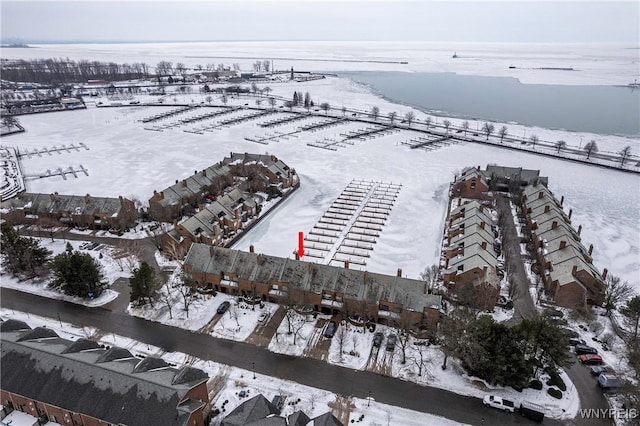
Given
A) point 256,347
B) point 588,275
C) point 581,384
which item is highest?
point 588,275

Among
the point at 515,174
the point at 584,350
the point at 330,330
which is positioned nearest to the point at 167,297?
the point at 330,330

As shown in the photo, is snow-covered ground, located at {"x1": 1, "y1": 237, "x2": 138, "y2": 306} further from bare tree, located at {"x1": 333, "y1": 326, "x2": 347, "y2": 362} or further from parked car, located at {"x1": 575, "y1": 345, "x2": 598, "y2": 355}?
parked car, located at {"x1": 575, "y1": 345, "x2": 598, "y2": 355}

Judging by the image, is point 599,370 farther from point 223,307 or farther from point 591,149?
point 591,149

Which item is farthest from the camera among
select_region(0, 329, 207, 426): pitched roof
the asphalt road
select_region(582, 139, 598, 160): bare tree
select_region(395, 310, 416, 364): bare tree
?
select_region(582, 139, 598, 160): bare tree

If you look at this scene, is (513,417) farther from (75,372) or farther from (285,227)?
(285,227)

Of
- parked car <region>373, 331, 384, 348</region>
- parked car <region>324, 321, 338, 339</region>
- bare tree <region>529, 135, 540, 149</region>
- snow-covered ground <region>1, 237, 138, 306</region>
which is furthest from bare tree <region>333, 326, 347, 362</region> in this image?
bare tree <region>529, 135, 540, 149</region>

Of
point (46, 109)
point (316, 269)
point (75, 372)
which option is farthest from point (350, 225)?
point (46, 109)
